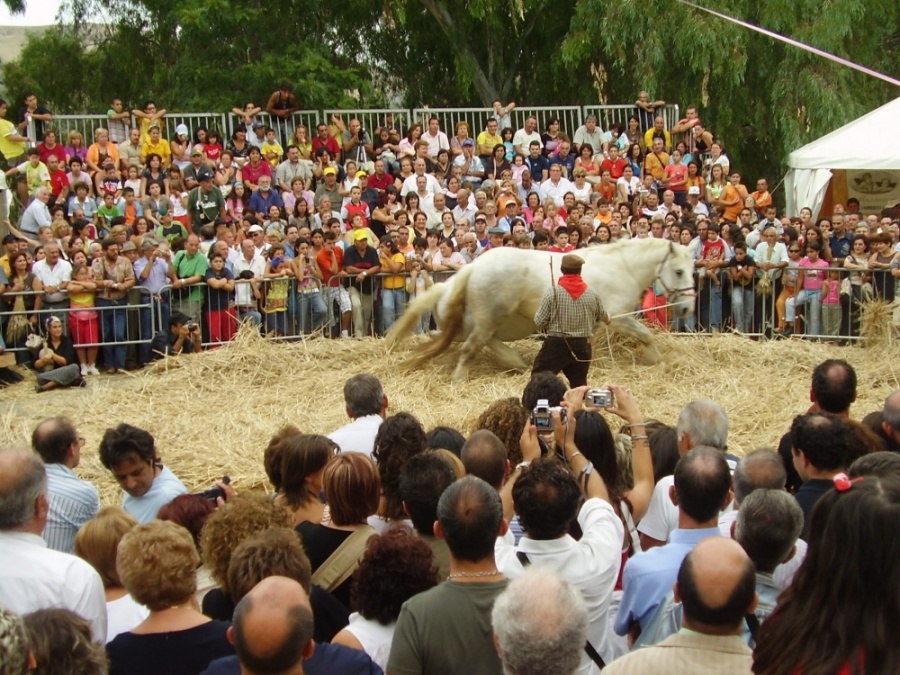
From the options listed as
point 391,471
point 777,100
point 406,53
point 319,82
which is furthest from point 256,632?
point 406,53

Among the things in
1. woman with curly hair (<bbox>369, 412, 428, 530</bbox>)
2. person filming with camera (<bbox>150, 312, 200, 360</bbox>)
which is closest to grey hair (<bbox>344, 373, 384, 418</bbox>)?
woman with curly hair (<bbox>369, 412, 428, 530</bbox>)

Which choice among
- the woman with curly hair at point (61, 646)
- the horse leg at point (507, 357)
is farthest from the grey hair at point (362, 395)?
the horse leg at point (507, 357)

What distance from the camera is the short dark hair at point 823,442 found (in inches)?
184

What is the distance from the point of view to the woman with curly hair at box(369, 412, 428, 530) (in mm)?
4824

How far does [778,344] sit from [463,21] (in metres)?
12.5

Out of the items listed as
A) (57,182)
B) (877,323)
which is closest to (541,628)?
(877,323)

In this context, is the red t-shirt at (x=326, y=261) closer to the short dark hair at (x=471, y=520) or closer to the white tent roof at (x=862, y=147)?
the white tent roof at (x=862, y=147)

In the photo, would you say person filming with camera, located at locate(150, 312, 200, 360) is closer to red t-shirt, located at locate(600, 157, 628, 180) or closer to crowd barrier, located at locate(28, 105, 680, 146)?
crowd barrier, located at locate(28, 105, 680, 146)

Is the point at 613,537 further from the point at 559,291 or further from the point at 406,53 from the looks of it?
the point at 406,53

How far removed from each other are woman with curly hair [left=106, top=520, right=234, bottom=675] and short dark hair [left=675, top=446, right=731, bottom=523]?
1.64 m

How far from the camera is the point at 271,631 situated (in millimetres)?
3039

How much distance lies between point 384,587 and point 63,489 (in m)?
2.20

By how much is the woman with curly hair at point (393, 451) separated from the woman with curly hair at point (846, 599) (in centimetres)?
220

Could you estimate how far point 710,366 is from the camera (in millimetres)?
11414
